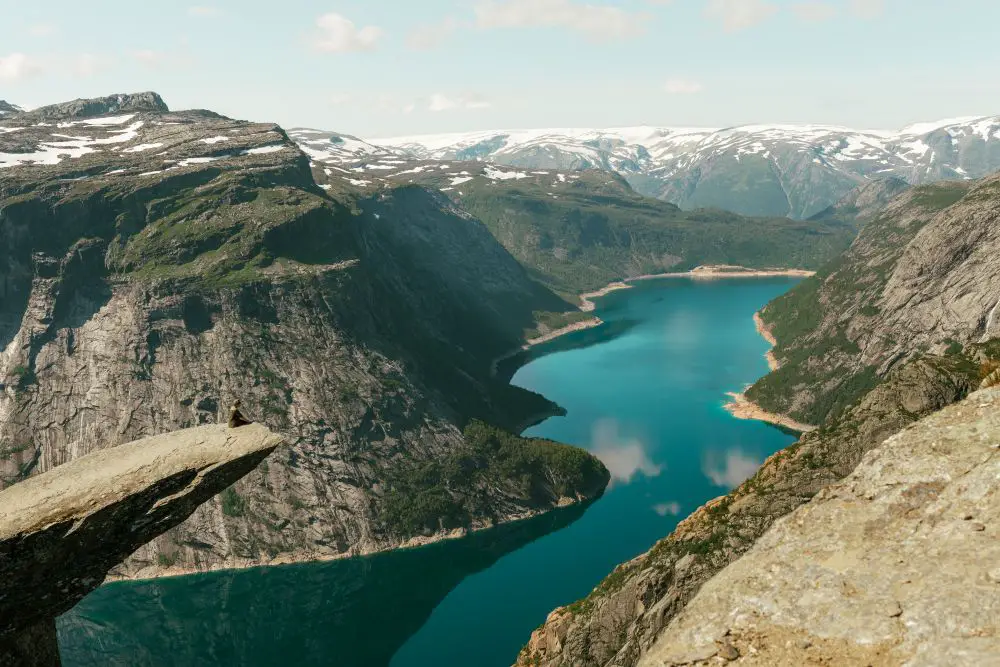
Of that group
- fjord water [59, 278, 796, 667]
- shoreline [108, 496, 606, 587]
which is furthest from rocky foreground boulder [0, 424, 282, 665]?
shoreline [108, 496, 606, 587]

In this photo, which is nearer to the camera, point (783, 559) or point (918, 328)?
point (783, 559)

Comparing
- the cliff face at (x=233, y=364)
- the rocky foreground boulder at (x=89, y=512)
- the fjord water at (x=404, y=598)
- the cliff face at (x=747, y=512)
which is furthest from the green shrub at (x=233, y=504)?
the rocky foreground boulder at (x=89, y=512)

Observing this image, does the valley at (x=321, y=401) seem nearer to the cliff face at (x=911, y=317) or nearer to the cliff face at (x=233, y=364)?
the cliff face at (x=233, y=364)

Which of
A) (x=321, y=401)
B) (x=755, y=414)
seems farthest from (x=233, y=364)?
(x=755, y=414)

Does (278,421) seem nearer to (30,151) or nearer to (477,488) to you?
(477,488)

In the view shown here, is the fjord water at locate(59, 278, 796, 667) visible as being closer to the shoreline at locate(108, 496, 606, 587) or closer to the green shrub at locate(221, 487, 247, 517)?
the shoreline at locate(108, 496, 606, 587)

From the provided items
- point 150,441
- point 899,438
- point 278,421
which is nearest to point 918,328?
point 278,421

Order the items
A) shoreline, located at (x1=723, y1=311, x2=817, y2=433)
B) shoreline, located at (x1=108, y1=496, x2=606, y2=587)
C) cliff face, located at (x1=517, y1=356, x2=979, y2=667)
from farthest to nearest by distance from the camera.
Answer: shoreline, located at (x1=723, y1=311, x2=817, y2=433)
shoreline, located at (x1=108, y1=496, x2=606, y2=587)
cliff face, located at (x1=517, y1=356, x2=979, y2=667)

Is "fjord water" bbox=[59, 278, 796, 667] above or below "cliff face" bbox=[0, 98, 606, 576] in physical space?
below
